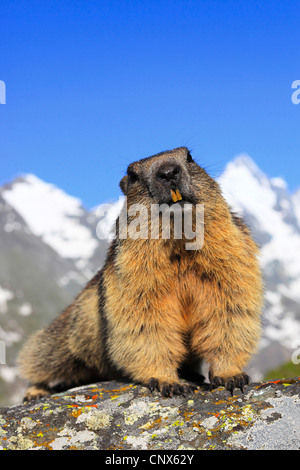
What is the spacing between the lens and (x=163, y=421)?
6.00 m

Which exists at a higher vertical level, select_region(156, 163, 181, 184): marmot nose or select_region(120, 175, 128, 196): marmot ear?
select_region(120, 175, 128, 196): marmot ear

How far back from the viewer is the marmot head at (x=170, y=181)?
289 inches

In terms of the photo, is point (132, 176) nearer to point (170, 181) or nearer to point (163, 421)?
point (170, 181)

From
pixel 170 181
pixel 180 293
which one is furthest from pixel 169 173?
pixel 180 293

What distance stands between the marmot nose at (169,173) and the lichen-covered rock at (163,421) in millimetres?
3064

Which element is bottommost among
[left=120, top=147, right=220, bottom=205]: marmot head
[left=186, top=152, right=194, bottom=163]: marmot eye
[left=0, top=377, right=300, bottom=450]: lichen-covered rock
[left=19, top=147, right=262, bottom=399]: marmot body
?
[left=0, top=377, right=300, bottom=450]: lichen-covered rock

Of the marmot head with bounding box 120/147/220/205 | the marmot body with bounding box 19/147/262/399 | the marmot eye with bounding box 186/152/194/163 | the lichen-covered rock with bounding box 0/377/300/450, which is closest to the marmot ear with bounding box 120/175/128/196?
the marmot head with bounding box 120/147/220/205

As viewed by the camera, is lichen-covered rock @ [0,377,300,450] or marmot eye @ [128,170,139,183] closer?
lichen-covered rock @ [0,377,300,450]

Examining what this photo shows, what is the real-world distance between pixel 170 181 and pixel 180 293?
5.58 ft

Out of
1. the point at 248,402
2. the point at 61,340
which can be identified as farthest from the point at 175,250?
the point at 61,340

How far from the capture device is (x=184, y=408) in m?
6.28

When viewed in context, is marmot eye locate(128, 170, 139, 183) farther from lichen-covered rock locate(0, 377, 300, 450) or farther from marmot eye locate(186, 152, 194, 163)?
lichen-covered rock locate(0, 377, 300, 450)

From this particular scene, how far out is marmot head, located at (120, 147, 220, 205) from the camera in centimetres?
733

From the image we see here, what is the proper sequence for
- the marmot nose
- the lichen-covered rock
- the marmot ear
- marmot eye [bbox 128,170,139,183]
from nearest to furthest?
the lichen-covered rock
the marmot nose
marmot eye [bbox 128,170,139,183]
the marmot ear
